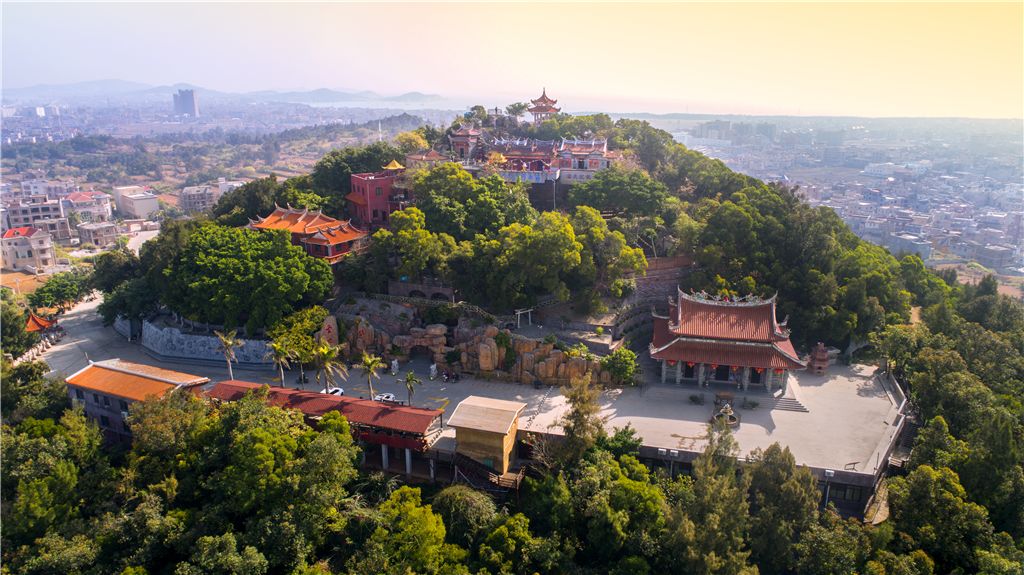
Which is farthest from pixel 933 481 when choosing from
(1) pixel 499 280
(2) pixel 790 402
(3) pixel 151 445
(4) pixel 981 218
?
(4) pixel 981 218

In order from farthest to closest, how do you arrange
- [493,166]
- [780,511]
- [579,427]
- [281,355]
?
[493,166], [281,355], [579,427], [780,511]

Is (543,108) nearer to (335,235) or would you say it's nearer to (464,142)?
(464,142)

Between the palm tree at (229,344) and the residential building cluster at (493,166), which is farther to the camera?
the residential building cluster at (493,166)

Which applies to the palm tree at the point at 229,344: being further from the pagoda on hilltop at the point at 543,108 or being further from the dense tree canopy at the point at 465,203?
the pagoda on hilltop at the point at 543,108

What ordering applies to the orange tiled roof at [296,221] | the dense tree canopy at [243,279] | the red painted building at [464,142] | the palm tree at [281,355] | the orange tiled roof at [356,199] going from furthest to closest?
the red painted building at [464,142] → the orange tiled roof at [356,199] → the orange tiled roof at [296,221] → the dense tree canopy at [243,279] → the palm tree at [281,355]

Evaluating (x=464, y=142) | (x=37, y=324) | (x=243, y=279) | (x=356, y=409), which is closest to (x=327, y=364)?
(x=356, y=409)

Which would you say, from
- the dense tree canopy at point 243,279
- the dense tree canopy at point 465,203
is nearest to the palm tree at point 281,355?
the dense tree canopy at point 243,279

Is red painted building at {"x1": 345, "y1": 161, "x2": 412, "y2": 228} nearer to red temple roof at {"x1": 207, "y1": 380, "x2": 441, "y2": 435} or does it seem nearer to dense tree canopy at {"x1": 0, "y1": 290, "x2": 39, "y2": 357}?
red temple roof at {"x1": 207, "y1": 380, "x2": 441, "y2": 435}
